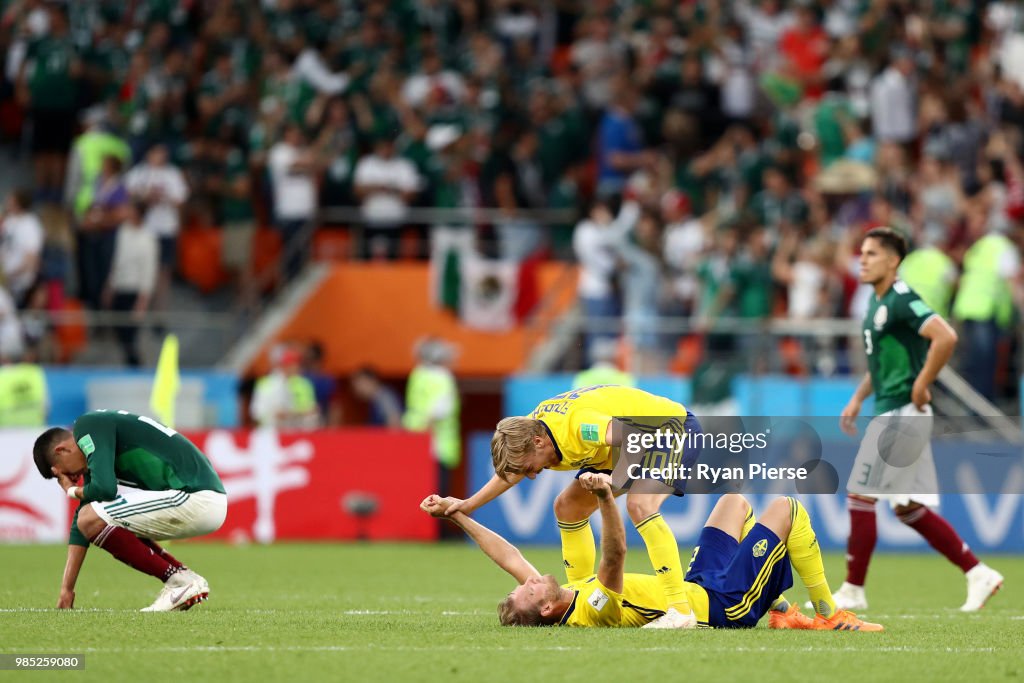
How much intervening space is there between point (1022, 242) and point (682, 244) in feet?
13.2

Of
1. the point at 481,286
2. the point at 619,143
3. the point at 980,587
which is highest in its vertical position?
the point at 619,143

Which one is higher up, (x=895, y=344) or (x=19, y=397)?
(x=895, y=344)

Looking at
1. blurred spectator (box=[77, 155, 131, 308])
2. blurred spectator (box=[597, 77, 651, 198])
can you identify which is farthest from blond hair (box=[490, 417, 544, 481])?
blurred spectator (box=[597, 77, 651, 198])

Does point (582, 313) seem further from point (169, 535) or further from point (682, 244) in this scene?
point (169, 535)

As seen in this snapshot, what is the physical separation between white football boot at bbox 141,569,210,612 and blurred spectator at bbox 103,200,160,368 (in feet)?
35.5

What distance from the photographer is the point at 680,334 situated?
2012cm

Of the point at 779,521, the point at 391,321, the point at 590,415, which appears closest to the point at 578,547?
the point at 590,415

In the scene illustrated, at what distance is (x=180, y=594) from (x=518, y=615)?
200cm

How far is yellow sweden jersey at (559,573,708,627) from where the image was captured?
30.6ft

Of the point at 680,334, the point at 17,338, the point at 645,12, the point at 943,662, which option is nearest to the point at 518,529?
the point at 680,334

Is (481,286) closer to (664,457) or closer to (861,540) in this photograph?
(861,540)

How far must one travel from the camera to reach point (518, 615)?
946 centimetres

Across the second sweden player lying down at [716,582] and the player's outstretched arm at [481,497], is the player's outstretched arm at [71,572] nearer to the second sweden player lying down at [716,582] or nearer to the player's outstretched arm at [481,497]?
the second sweden player lying down at [716,582]

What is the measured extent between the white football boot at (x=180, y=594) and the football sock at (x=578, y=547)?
2.10m
